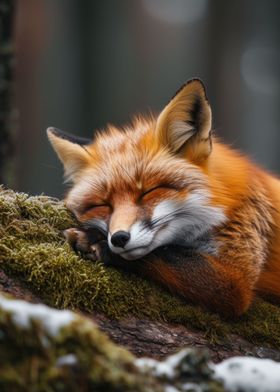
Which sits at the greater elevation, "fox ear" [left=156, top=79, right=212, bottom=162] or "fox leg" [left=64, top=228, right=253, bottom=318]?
"fox ear" [left=156, top=79, right=212, bottom=162]

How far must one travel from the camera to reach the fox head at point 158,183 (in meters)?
3.41

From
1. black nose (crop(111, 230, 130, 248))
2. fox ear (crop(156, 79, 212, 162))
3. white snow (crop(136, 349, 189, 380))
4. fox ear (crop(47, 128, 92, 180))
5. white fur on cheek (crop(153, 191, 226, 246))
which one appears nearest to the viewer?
white snow (crop(136, 349, 189, 380))

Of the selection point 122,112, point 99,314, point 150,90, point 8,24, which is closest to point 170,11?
point 150,90

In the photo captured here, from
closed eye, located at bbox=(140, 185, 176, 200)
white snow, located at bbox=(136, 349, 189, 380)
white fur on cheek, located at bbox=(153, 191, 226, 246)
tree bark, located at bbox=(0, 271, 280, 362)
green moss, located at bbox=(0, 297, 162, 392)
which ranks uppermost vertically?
green moss, located at bbox=(0, 297, 162, 392)

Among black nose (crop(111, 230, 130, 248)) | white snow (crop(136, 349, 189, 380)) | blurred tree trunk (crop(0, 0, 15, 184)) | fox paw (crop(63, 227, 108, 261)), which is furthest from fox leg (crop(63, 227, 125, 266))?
blurred tree trunk (crop(0, 0, 15, 184))

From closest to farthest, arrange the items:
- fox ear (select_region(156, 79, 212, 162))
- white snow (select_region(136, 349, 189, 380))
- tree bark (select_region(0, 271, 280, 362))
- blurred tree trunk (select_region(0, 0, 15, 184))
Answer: white snow (select_region(136, 349, 189, 380)) < tree bark (select_region(0, 271, 280, 362)) < fox ear (select_region(156, 79, 212, 162)) < blurred tree trunk (select_region(0, 0, 15, 184))

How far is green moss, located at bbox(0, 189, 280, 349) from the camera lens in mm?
3018

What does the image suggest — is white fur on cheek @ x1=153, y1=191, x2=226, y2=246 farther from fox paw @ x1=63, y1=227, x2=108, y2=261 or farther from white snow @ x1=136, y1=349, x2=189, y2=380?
white snow @ x1=136, y1=349, x2=189, y2=380

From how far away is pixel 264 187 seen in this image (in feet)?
13.2

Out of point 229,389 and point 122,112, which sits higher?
point 229,389

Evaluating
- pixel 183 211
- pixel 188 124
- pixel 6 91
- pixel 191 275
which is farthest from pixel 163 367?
pixel 6 91

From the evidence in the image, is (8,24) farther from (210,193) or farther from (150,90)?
(150,90)

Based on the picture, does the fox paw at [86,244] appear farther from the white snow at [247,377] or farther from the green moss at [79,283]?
the white snow at [247,377]

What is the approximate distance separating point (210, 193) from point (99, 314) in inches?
40.8
